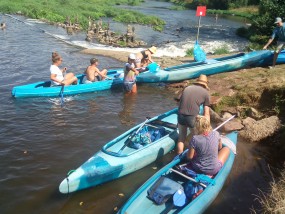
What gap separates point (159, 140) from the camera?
8.80 m

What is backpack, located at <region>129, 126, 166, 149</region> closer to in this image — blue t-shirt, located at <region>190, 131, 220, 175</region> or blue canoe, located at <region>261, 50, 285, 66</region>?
blue t-shirt, located at <region>190, 131, 220, 175</region>

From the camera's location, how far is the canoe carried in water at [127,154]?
23.8ft

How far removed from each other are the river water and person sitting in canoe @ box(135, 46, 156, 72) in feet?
3.30

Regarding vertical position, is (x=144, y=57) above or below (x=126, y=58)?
above

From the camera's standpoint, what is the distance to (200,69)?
587 inches

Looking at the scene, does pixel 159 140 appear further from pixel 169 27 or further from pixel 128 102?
pixel 169 27

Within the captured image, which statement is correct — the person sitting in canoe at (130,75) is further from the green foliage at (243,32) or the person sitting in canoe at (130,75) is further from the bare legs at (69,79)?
the green foliage at (243,32)

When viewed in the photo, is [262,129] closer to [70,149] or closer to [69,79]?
[70,149]

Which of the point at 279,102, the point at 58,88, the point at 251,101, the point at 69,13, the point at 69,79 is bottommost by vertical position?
the point at 58,88

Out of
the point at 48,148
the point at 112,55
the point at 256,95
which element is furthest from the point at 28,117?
the point at 112,55

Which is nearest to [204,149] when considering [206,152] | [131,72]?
[206,152]

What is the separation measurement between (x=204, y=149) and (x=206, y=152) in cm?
10

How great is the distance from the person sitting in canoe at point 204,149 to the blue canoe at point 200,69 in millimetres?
8252

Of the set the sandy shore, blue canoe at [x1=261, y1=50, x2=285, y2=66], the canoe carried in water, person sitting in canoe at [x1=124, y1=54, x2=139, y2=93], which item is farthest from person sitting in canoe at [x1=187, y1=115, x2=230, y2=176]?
the sandy shore
